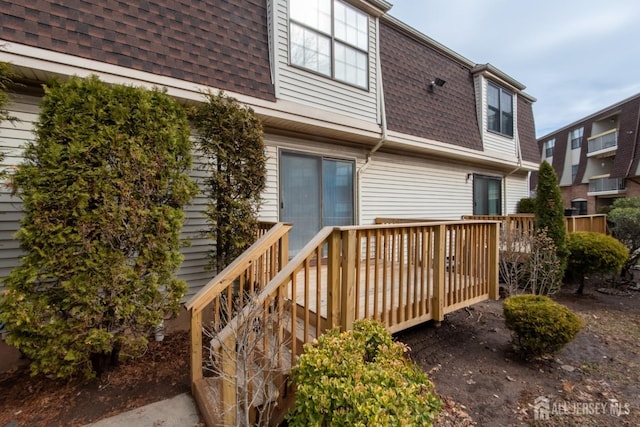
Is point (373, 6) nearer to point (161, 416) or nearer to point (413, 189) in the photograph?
point (413, 189)

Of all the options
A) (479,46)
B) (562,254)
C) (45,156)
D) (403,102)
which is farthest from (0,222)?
(479,46)

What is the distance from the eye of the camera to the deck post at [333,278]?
7.72 ft

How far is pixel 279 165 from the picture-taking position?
4.86 m

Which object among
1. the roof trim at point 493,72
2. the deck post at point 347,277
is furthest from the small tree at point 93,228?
the roof trim at point 493,72

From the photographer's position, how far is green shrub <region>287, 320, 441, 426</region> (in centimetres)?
155

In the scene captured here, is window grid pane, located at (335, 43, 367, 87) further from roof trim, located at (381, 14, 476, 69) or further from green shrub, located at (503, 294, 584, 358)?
green shrub, located at (503, 294, 584, 358)

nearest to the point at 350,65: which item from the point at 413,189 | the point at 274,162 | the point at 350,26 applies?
the point at 350,26

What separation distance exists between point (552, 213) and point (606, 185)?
2017 centimetres

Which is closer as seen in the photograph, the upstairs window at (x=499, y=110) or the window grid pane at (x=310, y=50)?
the window grid pane at (x=310, y=50)

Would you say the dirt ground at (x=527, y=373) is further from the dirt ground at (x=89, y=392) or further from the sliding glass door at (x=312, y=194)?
the dirt ground at (x=89, y=392)

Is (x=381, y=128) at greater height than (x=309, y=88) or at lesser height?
lesser

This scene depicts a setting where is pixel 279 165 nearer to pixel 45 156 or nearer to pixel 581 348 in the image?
pixel 45 156

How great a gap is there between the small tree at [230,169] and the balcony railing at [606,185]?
2397 centimetres

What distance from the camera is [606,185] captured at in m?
19.2
